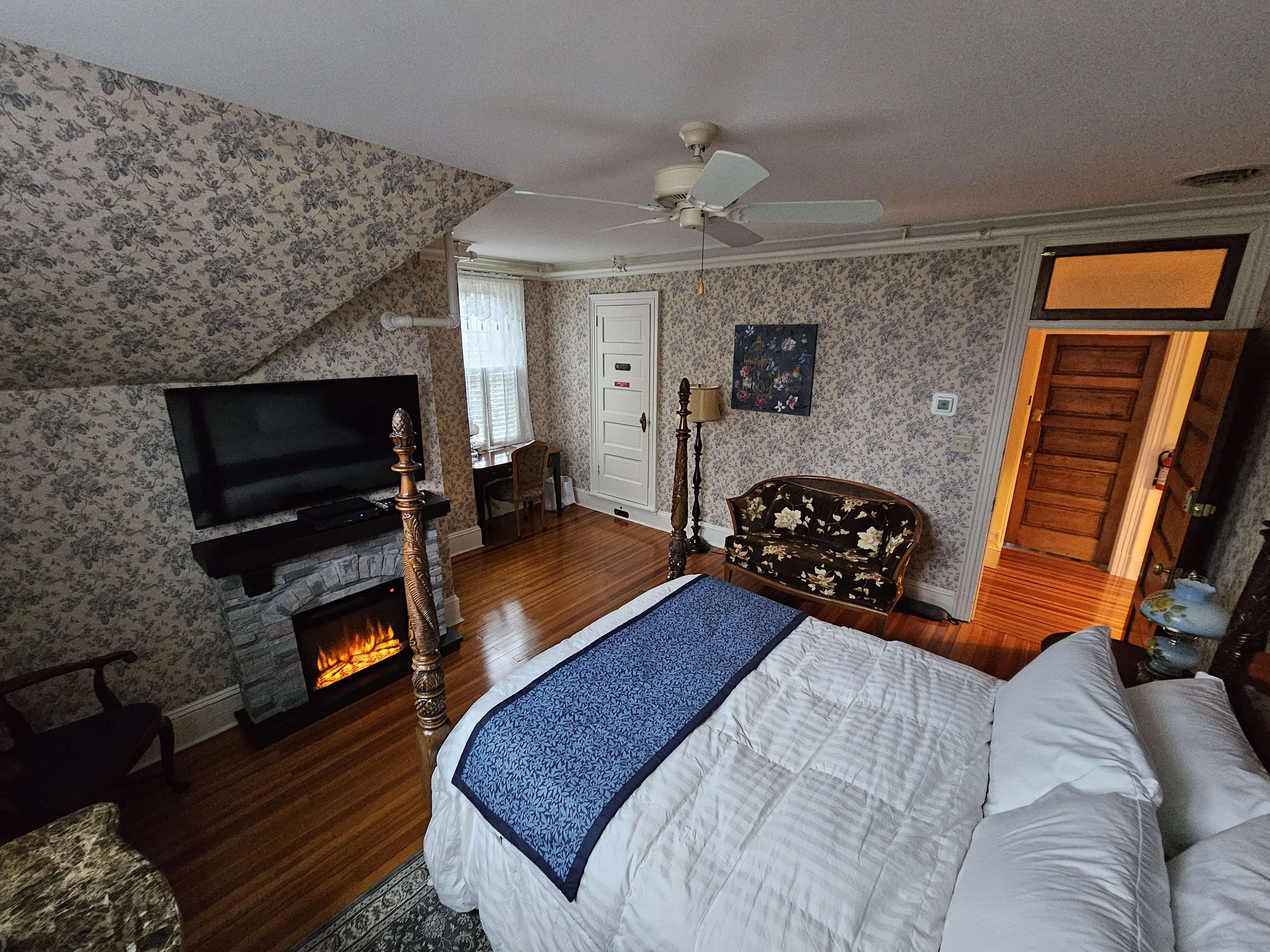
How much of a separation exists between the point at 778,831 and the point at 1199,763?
38.9 inches

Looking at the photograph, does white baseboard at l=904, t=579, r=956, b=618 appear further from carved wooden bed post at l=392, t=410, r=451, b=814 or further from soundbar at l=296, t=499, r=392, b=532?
soundbar at l=296, t=499, r=392, b=532

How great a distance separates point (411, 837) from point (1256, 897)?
2330 mm

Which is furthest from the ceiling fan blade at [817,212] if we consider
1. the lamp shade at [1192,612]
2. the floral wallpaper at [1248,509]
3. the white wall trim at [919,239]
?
the floral wallpaper at [1248,509]

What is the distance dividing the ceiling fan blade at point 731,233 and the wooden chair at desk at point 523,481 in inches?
116

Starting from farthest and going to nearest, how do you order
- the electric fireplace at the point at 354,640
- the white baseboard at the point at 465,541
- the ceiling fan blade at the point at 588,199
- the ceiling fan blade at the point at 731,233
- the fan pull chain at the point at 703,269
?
1. the white baseboard at the point at 465,541
2. the fan pull chain at the point at 703,269
3. the electric fireplace at the point at 354,640
4. the ceiling fan blade at the point at 731,233
5. the ceiling fan blade at the point at 588,199

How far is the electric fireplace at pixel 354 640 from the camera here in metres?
2.58

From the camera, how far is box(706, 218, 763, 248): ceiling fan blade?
1.79 metres

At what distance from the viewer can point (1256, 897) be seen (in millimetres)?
847

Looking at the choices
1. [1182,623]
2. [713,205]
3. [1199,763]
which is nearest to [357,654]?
[713,205]

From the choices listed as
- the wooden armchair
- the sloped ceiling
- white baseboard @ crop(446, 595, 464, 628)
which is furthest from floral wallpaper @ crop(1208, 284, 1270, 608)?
the wooden armchair

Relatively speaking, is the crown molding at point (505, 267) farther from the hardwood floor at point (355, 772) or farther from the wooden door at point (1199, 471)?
the wooden door at point (1199, 471)

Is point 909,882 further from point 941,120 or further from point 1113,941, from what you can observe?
point 941,120

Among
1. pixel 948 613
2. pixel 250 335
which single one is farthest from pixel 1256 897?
pixel 250 335

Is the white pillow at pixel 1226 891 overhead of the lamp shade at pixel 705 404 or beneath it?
beneath
